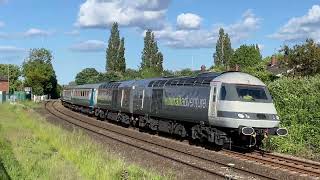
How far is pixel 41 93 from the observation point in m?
110

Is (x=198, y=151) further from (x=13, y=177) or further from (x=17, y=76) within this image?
(x=17, y=76)

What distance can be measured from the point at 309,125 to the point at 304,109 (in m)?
0.86

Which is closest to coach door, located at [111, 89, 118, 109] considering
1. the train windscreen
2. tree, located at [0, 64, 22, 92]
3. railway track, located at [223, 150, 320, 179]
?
railway track, located at [223, 150, 320, 179]

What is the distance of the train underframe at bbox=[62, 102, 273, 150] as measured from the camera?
20406mm

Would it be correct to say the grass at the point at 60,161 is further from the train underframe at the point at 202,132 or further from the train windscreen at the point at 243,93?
the train windscreen at the point at 243,93

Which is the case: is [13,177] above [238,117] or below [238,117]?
below

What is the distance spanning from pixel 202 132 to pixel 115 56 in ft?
266

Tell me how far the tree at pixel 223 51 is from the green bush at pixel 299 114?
2644 inches

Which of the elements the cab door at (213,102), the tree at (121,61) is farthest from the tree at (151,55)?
the cab door at (213,102)

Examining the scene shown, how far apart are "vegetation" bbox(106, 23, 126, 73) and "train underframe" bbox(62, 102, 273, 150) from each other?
67.1 metres

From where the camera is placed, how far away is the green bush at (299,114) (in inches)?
818

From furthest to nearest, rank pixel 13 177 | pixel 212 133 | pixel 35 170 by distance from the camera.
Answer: pixel 212 133 < pixel 35 170 < pixel 13 177

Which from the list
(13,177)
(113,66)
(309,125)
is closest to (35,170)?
(13,177)

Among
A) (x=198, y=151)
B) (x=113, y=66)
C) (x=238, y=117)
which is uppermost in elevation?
(x=113, y=66)
